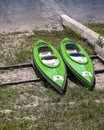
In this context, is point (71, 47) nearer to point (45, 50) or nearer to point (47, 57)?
point (45, 50)

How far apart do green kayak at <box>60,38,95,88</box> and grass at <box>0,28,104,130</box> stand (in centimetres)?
41

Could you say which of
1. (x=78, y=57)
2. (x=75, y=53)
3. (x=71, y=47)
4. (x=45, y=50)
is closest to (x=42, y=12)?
(x=71, y=47)

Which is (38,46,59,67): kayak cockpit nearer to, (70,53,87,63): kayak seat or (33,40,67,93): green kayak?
(33,40,67,93): green kayak

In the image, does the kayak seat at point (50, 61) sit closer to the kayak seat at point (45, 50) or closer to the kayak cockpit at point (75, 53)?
the kayak cockpit at point (75, 53)

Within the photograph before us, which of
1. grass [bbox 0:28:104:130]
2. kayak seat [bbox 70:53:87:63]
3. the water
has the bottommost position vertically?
the water

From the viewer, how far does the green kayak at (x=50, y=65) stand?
531 inches

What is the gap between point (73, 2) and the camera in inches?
1560

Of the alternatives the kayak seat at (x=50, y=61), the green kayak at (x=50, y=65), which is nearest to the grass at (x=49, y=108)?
the green kayak at (x=50, y=65)

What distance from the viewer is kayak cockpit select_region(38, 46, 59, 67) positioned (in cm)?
1516

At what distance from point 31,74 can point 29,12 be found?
19733 mm

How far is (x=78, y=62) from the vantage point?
48.8 feet

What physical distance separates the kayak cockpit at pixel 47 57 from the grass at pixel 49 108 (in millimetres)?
1227

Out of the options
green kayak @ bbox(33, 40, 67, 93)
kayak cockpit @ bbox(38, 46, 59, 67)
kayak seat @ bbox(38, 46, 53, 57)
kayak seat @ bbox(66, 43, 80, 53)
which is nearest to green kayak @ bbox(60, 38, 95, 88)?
kayak seat @ bbox(66, 43, 80, 53)

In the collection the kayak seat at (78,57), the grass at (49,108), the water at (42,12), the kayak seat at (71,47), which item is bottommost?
the water at (42,12)
